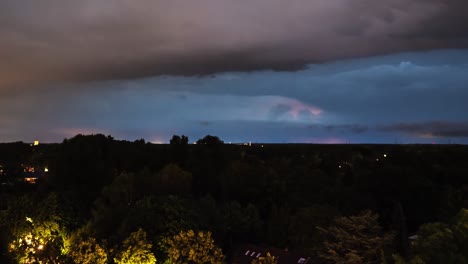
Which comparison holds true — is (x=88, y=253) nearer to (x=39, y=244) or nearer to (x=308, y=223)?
(x=39, y=244)

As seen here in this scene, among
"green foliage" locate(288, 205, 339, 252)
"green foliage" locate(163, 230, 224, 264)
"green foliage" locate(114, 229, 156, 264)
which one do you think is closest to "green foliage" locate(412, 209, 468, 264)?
"green foliage" locate(288, 205, 339, 252)

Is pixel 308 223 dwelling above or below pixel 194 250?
above

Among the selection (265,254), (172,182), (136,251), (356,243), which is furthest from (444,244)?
(172,182)

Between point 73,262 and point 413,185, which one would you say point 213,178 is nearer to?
point 413,185

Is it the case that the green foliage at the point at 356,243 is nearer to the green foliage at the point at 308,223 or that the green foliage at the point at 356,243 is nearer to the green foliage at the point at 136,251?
the green foliage at the point at 308,223

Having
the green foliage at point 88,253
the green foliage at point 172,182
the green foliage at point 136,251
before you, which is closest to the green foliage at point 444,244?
the green foliage at point 136,251
